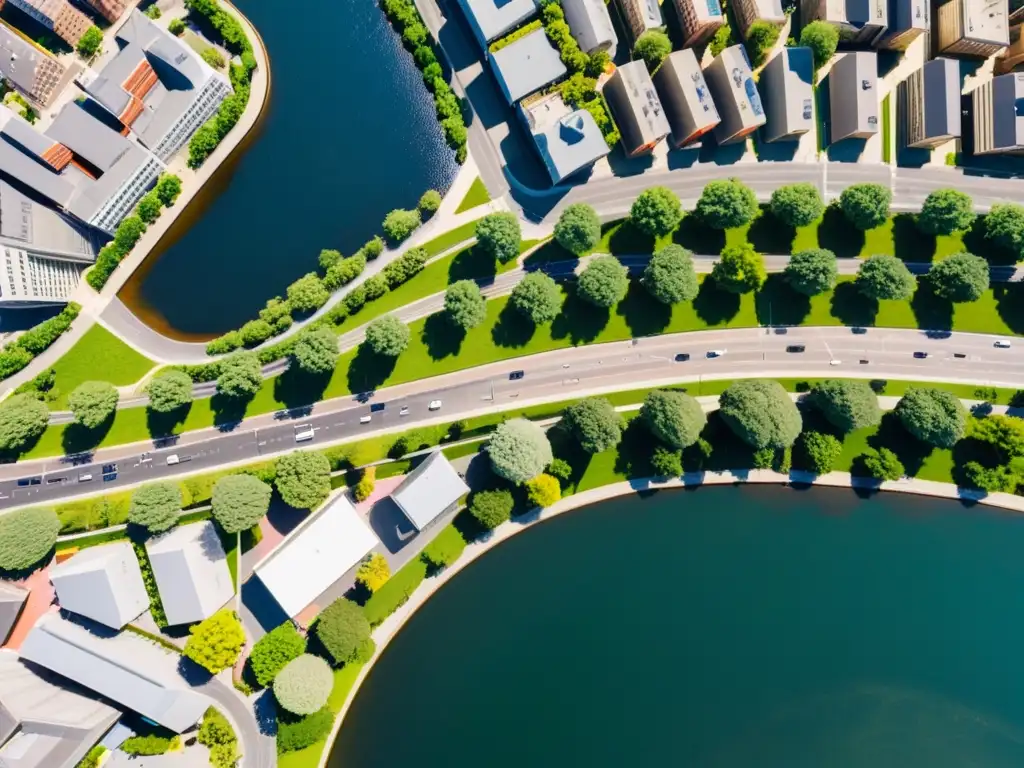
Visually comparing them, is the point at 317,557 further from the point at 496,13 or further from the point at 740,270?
the point at 496,13

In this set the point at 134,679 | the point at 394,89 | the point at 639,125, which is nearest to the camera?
the point at 134,679

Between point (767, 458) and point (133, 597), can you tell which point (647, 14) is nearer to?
point (767, 458)

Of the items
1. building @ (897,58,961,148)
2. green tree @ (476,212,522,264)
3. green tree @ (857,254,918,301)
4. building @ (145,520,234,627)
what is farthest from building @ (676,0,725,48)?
building @ (145,520,234,627)

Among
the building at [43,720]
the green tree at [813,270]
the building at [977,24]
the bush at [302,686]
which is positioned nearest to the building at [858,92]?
the building at [977,24]

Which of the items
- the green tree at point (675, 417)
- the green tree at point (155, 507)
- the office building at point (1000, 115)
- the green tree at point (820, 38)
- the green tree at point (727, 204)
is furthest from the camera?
the office building at point (1000, 115)

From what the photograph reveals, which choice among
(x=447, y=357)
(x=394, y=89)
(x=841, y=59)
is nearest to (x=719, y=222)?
(x=841, y=59)

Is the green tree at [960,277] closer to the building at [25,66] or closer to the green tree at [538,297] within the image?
the green tree at [538,297]
